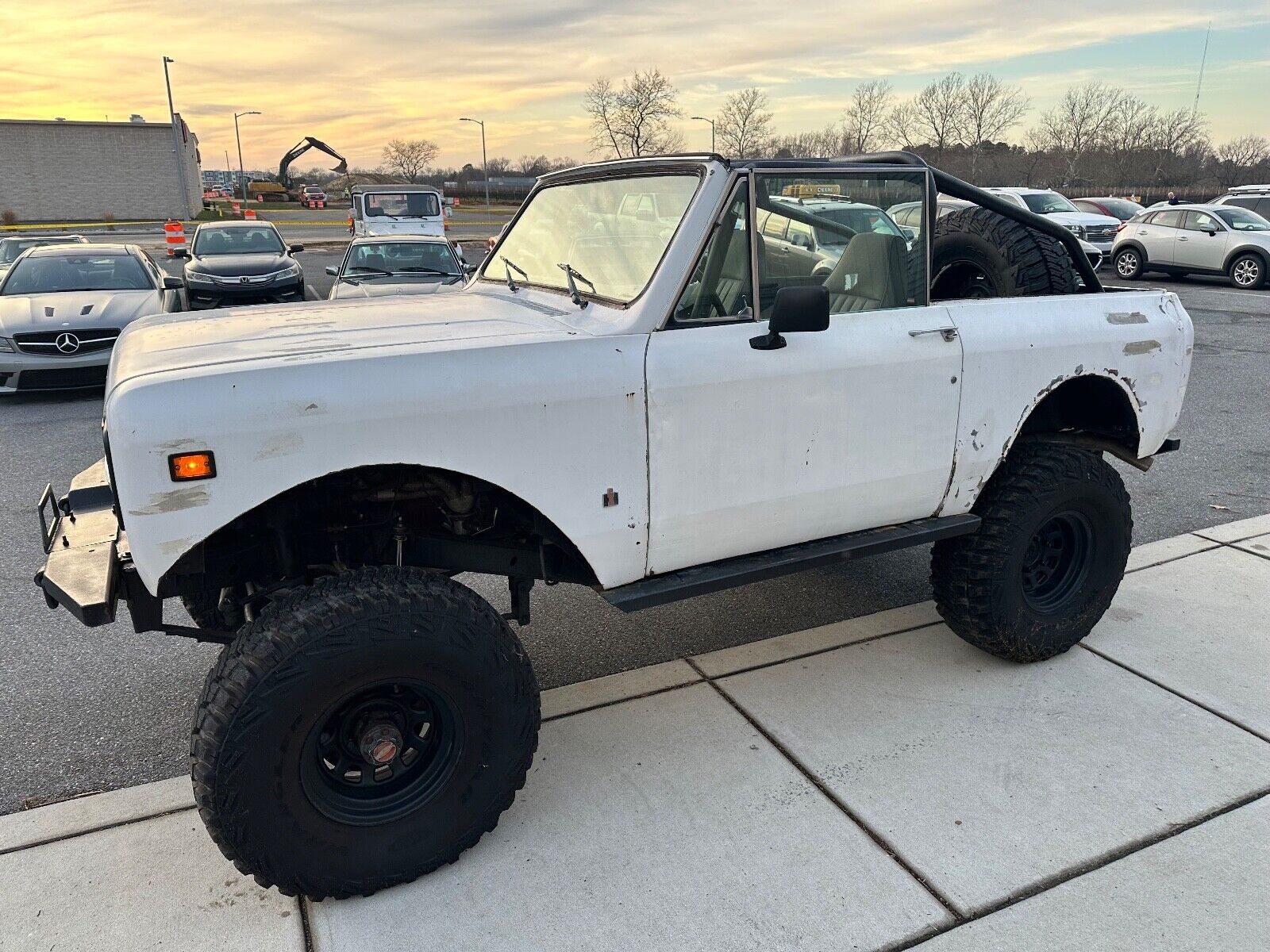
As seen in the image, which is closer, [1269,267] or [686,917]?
[686,917]

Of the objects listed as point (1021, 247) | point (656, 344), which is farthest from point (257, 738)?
point (1021, 247)

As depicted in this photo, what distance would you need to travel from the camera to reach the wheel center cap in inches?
101

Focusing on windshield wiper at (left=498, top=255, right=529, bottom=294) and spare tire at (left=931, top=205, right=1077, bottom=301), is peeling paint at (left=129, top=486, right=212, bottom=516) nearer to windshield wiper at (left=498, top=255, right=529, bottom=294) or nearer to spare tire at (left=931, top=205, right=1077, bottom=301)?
windshield wiper at (left=498, top=255, right=529, bottom=294)

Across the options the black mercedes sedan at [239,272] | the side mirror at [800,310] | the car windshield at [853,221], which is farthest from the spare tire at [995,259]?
the black mercedes sedan at [239,272]

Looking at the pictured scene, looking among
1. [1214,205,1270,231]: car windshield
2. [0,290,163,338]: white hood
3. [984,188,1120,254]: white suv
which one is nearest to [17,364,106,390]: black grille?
[0,290,163,338]: white hood

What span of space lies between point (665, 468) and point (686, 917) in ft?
4.25

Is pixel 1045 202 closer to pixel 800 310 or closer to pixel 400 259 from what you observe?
pixel 400 259

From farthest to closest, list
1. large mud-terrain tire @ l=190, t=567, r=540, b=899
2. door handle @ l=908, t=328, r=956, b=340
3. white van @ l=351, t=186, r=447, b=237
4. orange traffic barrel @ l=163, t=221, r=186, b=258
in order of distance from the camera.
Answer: orange traffic barrel @ l=163, t=221, r=186, b=258 → white van @ l=351, t=186, r=447, b=237 → door handle @ l=908, t=328, r=956, b=340 → large mud-terrain tire @ l=190, t=567, r=540, b=899

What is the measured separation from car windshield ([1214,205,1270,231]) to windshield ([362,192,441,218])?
15.7 metres

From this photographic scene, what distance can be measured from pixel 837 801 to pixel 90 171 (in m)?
62.2

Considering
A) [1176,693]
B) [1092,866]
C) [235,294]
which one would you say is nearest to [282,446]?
[1092,866]

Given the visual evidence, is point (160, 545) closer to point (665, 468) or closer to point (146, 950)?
point (146, 950)

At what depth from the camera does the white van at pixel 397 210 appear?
18.0 m

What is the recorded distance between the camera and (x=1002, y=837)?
2.82 m
